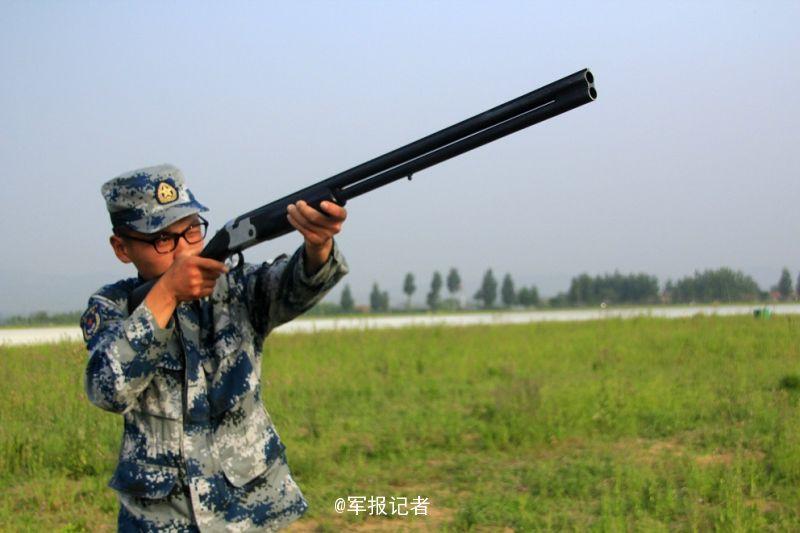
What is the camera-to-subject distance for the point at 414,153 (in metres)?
2.53

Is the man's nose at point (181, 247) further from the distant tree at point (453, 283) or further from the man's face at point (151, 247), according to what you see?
the distant tree at point (453, 283)

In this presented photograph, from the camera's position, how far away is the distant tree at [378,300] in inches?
1796

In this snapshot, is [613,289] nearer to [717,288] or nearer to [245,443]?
[717,288]

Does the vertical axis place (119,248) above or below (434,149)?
below

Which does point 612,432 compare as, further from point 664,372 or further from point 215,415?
point 215,415

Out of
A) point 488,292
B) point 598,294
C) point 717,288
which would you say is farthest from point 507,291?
point 717,288

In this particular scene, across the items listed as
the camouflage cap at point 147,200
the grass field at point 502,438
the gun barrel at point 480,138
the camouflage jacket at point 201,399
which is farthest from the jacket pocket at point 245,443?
the grass field at point 502,438

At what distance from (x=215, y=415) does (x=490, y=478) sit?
436 centimetres

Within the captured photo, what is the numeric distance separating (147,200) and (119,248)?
249mm

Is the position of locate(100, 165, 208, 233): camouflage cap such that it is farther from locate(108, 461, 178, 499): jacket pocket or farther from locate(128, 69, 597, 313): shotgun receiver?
locate(108, 461, 178, 499): jacket pocket

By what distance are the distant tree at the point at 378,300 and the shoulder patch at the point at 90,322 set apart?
4246 centimetres

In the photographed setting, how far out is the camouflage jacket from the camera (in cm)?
236

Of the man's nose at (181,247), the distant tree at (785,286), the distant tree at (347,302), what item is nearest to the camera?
the man's nose at (181,247)

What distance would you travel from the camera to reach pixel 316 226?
246cm
